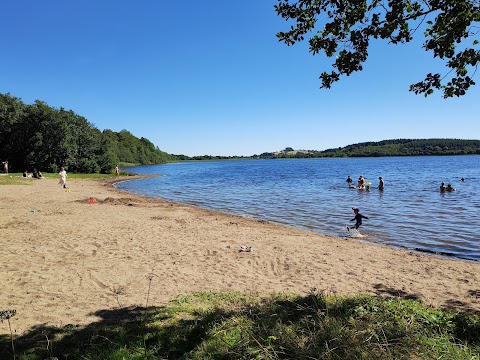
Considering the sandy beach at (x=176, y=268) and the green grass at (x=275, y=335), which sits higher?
the green grass at (x=275, y=335)

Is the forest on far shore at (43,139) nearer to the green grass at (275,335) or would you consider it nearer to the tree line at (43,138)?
the tree line at (43,138)

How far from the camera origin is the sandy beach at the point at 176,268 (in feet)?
22.5

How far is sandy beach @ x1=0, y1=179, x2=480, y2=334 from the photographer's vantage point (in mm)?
6863

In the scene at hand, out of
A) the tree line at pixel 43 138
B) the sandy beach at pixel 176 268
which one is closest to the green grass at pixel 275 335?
the sandy beach at pixel 176 268

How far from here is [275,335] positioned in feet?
12.9

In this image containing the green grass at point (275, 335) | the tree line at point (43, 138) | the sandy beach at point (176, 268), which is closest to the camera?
the green grass at point (275, 335)

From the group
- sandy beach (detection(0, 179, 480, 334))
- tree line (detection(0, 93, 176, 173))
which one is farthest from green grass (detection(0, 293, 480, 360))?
tree line (detection(0, 93, 176, 173))

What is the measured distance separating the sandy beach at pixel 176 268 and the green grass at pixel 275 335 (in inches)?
42.1

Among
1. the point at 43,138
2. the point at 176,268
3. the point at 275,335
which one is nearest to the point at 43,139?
the point at 43,138

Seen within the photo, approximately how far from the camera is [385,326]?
3.94 m

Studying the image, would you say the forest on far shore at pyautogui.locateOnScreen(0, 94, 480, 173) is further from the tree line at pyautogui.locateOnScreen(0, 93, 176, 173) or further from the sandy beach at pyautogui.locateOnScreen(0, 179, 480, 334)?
the sandy beach at pyautogui.locateOnScreen(0, 179, 480, 334)

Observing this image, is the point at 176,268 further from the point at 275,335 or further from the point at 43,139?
the point at 43,139

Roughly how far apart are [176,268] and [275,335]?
5.77 m

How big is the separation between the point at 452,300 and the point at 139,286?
7.41m
